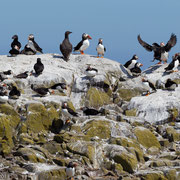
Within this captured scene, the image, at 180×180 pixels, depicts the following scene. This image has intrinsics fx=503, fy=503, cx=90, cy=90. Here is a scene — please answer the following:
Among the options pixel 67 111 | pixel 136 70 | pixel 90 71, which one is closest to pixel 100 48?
pixel 136 70

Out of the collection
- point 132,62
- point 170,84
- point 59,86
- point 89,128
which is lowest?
point 89,128

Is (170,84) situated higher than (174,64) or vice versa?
(174,64)

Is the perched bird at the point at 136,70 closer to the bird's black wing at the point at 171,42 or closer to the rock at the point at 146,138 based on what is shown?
the bird's black wing at the point at 171,42

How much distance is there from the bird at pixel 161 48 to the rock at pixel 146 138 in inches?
387

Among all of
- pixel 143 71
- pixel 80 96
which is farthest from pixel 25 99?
pixel 143 71

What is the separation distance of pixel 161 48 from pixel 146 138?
1014 centimetres

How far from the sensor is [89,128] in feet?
61.8

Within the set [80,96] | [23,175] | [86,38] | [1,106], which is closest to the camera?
[23,175]

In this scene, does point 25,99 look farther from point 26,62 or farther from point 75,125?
point 26,62

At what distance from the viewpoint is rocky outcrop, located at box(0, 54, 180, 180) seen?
16.0 meters

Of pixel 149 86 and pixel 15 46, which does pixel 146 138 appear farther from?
pixel 15 46

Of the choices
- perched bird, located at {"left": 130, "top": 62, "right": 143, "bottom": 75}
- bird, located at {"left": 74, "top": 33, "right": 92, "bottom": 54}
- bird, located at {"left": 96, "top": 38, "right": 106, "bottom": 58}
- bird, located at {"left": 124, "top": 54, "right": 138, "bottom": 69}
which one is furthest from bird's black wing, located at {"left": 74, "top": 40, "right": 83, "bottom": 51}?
perched bird, located at {"left": 130, "top": 62, "right": 143, "bottom": 75}

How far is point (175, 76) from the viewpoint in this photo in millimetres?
25766

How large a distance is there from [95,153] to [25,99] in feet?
13.5
